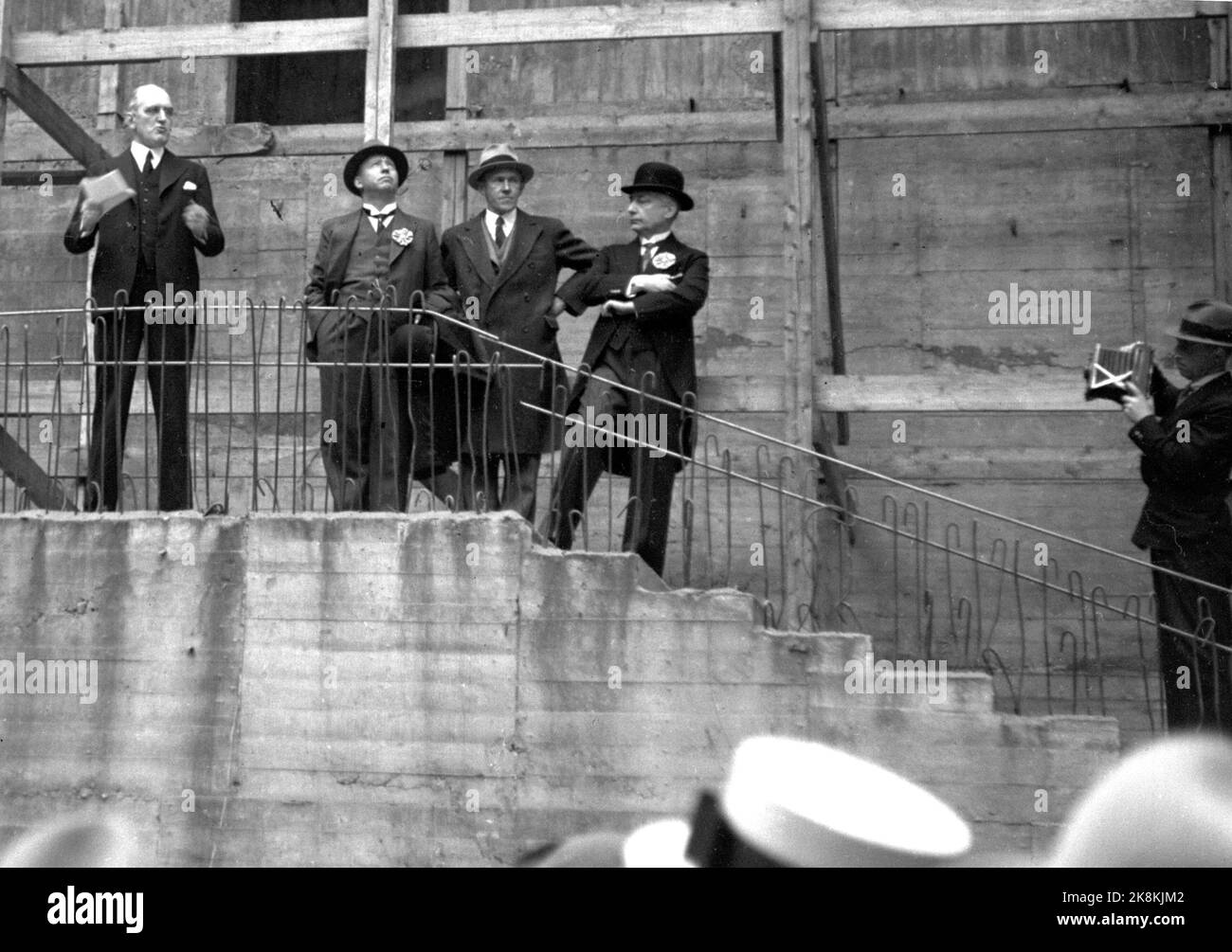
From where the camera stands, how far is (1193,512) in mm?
7773

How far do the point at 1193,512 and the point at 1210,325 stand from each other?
85cm

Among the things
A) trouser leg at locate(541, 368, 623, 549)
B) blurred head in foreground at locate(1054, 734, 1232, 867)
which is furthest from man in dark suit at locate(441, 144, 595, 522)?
blurred head in foreground at locate(1054, 734, 1232, 867)

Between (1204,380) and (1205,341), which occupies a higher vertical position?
(1205,341)

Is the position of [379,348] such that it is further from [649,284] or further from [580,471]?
[649,284]

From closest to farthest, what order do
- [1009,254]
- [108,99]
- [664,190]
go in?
1. [664,190]
2. [1009,254]
3. [108,99]

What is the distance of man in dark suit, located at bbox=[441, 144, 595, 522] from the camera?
827 cm

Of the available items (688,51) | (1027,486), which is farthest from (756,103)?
(1027,486)

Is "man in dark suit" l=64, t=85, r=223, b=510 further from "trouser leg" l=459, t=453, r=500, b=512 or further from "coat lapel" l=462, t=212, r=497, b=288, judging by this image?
"trouser leg" l=459, t=453, r=500, b=512

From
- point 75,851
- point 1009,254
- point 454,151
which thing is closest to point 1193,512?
point 1009,254

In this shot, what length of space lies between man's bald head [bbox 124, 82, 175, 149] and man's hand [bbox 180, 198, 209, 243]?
43 cm
